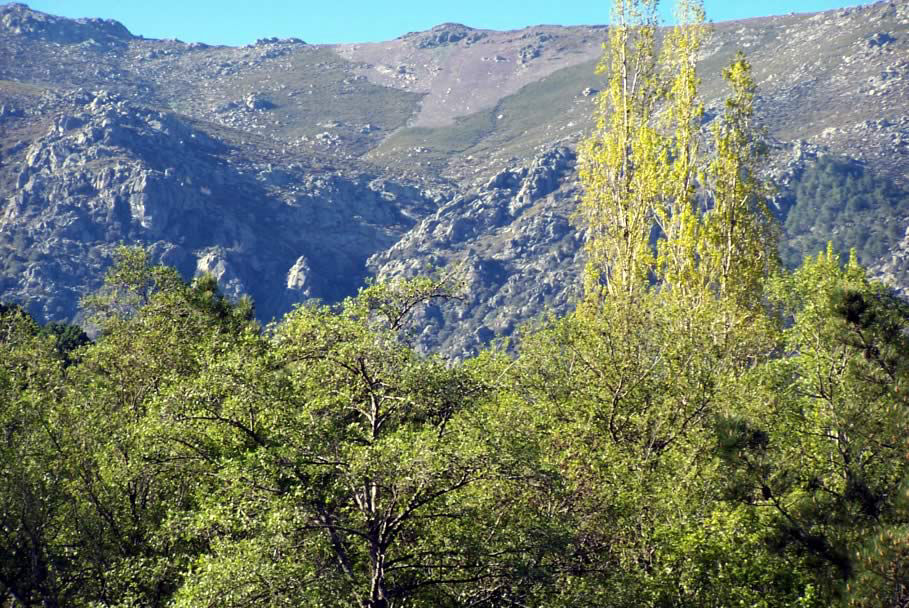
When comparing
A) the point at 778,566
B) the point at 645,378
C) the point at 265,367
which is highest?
the point at 265,367

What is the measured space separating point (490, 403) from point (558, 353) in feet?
19.6

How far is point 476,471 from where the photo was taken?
2167cm

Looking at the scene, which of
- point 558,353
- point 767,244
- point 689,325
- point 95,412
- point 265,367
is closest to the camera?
point 265,367

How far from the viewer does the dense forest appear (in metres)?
20.9

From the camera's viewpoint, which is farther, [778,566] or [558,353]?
[558,353]

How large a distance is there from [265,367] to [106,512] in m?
8.94

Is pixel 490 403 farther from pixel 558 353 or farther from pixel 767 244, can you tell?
pixel 767 244

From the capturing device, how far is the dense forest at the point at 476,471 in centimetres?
2092

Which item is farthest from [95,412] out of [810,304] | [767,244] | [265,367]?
[767,244]

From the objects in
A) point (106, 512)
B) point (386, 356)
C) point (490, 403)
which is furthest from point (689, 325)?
point (106, 512)

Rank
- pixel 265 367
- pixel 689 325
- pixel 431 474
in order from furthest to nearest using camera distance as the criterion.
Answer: pixel 689 325 < pixel 265 367 < pixel 431 474

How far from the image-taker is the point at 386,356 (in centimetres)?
2252

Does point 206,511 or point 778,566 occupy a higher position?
point 206,511

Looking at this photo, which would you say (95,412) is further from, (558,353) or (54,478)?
(558,353)
